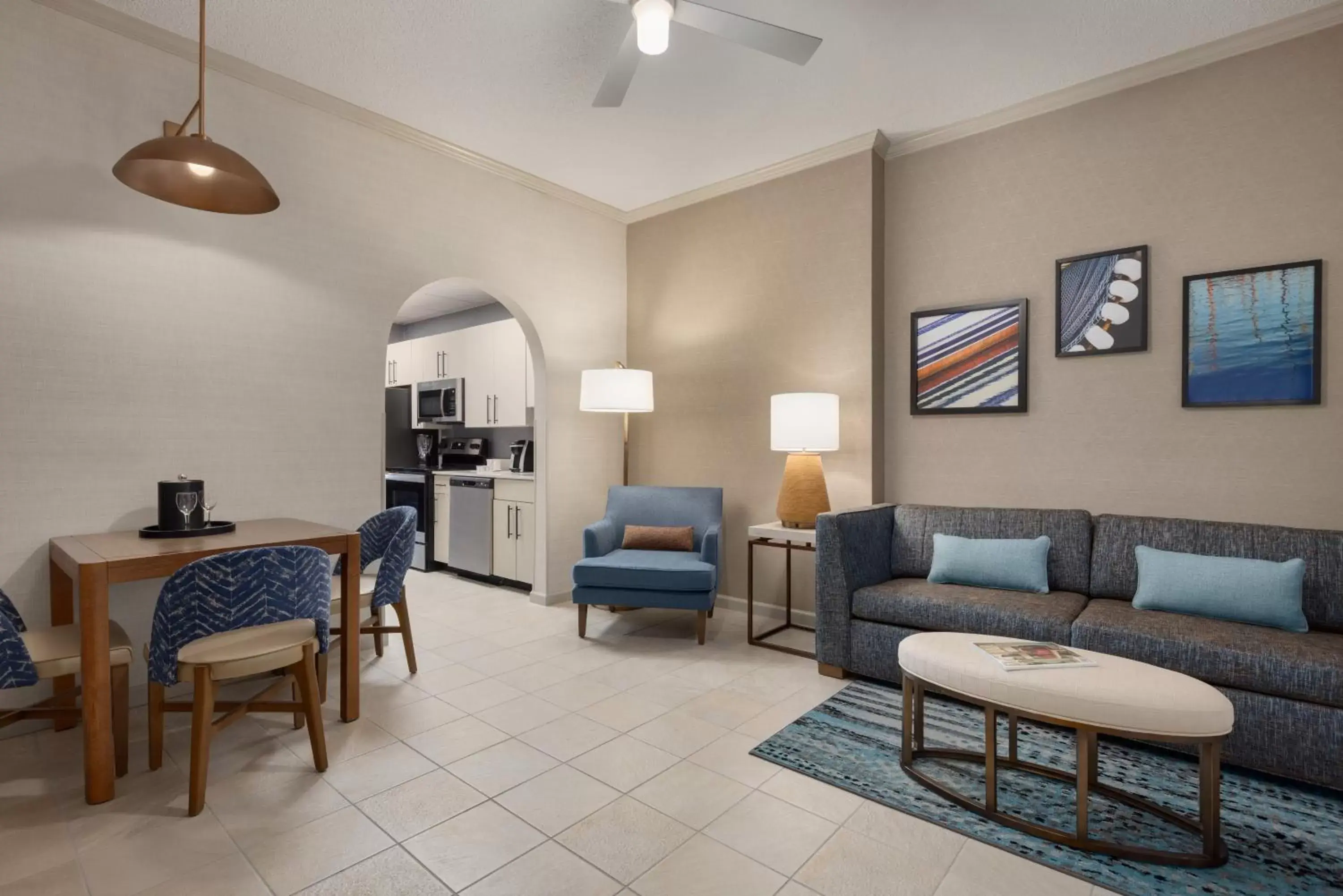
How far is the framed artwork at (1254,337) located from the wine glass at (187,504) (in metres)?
4.29

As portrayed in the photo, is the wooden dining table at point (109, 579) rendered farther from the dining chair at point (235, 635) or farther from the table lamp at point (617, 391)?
the table lamp at point (617, 391)

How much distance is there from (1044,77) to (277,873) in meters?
4.31

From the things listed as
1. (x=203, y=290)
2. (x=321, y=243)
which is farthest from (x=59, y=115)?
(x=321, y=243)

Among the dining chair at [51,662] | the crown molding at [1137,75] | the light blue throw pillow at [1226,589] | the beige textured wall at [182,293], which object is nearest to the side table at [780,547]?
the light blue throw pillow at [1226,589]

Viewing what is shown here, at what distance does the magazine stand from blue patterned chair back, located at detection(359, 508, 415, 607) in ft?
7.88

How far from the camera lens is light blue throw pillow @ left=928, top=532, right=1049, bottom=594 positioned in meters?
3.05

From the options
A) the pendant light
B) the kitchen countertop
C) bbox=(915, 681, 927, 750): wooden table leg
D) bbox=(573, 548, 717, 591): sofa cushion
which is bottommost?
bbox=(915, 681, 927, 750): wooden table leg

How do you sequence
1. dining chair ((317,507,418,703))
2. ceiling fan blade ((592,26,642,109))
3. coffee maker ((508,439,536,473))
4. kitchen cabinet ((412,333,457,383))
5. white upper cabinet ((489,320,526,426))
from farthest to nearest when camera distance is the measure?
kitchen cabinet ((412,333,457,383)) → coffee maker ((508,439,536,473)) → white upper cabinet ((489,320,526,426)) → dining chair ((317,507,418,703)) → ceiling fan blade ((592,26,642,109))

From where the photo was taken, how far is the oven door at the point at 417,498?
584cm

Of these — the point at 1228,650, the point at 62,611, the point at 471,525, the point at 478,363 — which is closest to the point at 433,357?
the point at 478,363

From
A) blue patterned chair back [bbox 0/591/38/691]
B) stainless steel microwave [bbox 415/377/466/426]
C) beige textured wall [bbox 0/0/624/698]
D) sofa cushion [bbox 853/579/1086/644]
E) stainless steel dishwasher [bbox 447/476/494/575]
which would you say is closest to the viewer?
blue patterned chair back [bbox 0/591/38/691]

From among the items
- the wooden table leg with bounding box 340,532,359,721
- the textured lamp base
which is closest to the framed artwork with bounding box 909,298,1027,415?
the textured lamp base

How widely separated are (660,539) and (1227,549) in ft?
8.97

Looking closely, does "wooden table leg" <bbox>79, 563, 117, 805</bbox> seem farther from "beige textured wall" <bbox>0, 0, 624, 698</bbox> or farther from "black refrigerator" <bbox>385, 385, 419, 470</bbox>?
"black refrigerator" <bbox>385, 385, 419, 470</bbox>
